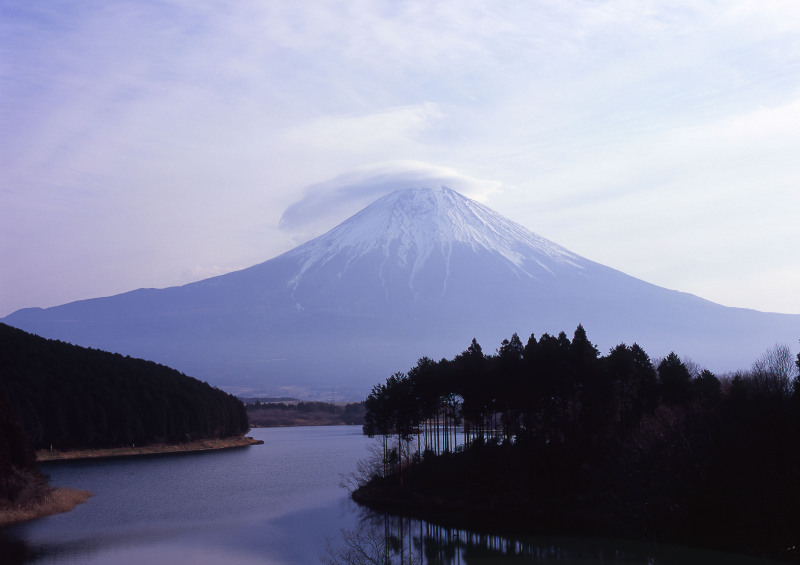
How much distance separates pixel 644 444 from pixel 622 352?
344 inches

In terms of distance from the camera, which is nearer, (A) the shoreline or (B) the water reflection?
(B) the water reflection

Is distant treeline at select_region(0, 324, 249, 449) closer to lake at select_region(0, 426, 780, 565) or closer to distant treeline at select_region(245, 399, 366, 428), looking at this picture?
lake at select_region(0, 426, 780, 565)

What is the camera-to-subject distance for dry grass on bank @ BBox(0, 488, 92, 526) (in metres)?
31.4

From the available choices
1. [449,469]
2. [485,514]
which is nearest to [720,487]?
[485,514]

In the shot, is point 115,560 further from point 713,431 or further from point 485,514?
point 713,431

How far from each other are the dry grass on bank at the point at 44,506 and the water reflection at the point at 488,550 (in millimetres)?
12782

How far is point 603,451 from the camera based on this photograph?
1344 inches

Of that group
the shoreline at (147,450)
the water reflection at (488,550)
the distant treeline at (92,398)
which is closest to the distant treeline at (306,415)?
the shoreline at (147,450)

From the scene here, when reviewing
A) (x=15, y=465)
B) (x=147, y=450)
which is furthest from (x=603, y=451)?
(x=147, y=450)

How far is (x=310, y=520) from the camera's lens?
107 feet

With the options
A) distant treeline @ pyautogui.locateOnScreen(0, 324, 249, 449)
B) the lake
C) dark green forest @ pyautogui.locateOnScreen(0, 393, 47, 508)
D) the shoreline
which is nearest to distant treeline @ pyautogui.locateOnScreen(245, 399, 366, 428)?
the shoreline

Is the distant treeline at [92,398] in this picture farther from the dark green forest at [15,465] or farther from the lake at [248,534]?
the dark green forest at [15,465]

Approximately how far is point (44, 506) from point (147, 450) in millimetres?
37258

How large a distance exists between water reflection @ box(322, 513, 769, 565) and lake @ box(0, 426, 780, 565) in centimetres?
3
